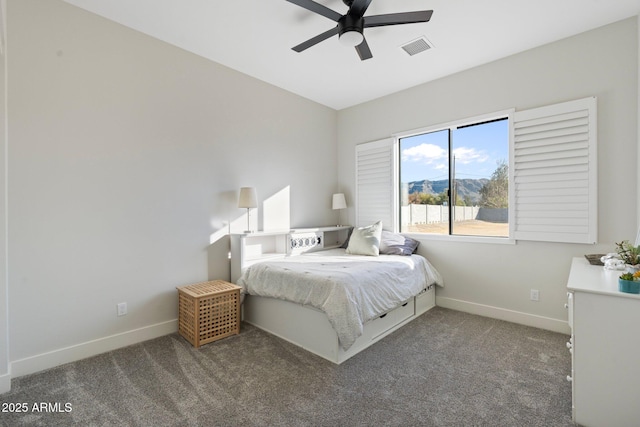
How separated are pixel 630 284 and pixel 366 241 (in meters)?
2.39

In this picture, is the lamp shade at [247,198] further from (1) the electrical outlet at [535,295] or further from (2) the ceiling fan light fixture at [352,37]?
(1) the electrical outlet at [535,295]

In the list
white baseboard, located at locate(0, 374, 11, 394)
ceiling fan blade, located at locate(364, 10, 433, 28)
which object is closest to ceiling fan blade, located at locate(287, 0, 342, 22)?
ceiling fan blade, located at locate(364, 10, 433, 28)

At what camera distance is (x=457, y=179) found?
3.65 m

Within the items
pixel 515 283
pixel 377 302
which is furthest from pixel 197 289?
pixel 515 283

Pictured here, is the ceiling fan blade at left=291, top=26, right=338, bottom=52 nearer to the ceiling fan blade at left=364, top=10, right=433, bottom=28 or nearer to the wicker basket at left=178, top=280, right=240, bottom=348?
the ceiling fan blade at left=364, top=10, right=433, bottom=28

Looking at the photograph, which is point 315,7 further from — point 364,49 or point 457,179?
point 457,179

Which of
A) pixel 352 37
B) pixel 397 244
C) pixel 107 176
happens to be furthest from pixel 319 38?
pixel 397 244

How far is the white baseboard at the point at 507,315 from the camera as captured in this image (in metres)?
2.86

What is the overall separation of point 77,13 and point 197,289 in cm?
252

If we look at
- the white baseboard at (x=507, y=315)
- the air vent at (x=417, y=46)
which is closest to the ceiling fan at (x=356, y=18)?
the air vent at (x=417, y=46)

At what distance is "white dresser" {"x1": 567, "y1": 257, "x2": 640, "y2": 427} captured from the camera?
1.50 meters

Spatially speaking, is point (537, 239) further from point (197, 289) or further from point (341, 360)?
point (197, 289)

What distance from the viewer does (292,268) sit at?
9.23ft

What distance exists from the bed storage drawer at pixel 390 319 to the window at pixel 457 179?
1.14m
